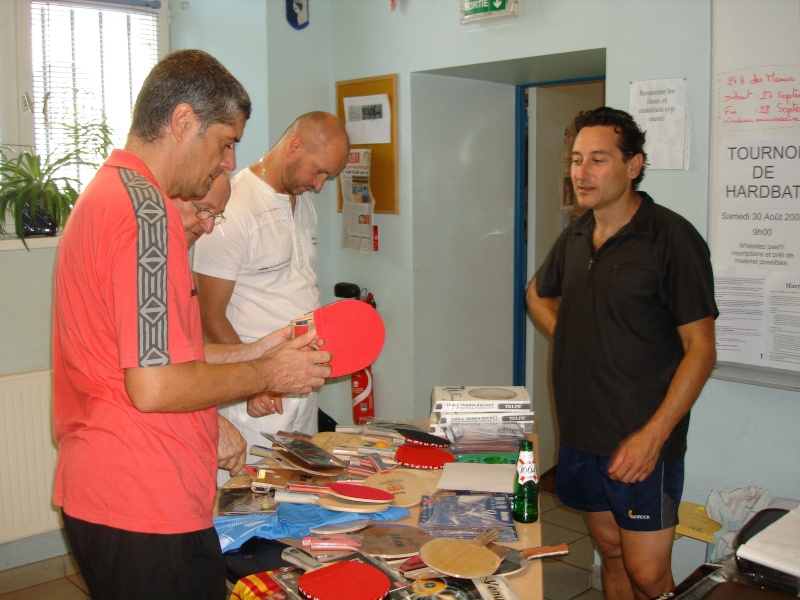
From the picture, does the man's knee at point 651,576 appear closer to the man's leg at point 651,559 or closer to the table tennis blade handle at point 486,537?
the man's leg at point 651,559

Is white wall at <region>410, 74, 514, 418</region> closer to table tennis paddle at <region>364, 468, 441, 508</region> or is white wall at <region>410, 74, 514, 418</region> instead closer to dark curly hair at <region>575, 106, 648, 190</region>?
dark curly hair at <region>575, 106, 648, 190</region>

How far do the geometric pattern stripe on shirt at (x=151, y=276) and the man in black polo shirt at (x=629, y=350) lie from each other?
1.41 m

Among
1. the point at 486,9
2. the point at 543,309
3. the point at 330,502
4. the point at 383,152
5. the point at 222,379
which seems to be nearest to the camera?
the point at 222,379

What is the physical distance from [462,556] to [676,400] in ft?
2.91

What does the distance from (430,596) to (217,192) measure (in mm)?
1277

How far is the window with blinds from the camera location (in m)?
3.63

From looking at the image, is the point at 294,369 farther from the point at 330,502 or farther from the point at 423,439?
the point at 423,439

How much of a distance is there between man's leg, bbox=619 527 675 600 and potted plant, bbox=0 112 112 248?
A: 2.73 m

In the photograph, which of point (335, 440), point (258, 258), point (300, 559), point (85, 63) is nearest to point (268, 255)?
point (258, 258)

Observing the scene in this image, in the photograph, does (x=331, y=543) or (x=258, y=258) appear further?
(x=258, y=258)

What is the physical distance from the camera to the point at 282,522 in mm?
1889

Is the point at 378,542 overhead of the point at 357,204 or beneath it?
beneath

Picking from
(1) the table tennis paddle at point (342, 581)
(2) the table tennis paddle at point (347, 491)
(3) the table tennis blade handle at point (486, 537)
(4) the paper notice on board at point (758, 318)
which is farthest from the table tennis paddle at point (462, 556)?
(4) the paper notice on board at point (758, 318)

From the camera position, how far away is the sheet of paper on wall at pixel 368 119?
384cm
